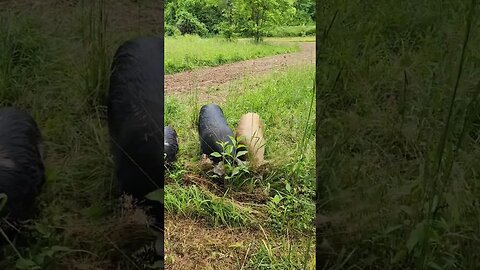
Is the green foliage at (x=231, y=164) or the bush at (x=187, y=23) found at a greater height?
the bush at (x=187, y=23)

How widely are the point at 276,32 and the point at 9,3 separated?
0.91m

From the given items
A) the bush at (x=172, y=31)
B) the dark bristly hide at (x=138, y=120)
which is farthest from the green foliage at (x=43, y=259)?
the bush at (x=172, y=31)

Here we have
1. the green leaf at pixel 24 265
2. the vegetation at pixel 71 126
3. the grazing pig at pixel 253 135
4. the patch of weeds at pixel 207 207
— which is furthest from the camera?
the grazing pig at pixel 253 135

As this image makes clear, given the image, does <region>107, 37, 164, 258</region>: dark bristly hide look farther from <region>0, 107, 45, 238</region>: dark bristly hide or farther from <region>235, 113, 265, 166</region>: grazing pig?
<region>235, 113, 265, 166</region>: grazing pig

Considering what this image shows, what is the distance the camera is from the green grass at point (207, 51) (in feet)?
6.55

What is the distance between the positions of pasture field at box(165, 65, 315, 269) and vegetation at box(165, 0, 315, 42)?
0.57 feet

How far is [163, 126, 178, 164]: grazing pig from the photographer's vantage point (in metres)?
1.88

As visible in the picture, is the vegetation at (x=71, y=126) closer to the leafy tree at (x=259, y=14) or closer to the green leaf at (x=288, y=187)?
the leafy tree at (x=259, y=14)

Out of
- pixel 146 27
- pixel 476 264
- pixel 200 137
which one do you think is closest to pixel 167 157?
pixel 200 137

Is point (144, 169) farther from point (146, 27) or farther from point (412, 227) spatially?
point (412, 227)

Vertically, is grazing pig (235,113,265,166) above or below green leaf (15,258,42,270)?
above

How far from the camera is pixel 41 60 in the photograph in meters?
1.70

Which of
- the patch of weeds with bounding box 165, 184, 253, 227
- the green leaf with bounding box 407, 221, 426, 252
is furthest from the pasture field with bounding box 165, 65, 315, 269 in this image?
the green leaf with bounding box 407, 221, 426, 252

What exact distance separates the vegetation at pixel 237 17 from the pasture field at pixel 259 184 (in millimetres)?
174
